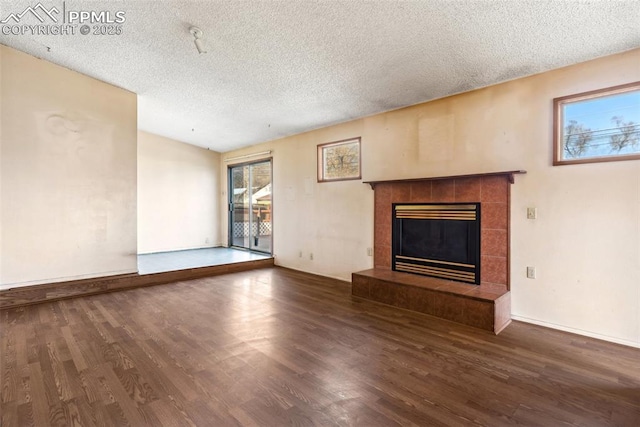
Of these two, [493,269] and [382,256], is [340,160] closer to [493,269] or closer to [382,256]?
[382,256]

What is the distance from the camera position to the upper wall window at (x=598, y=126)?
106 inches

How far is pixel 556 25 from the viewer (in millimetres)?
2432

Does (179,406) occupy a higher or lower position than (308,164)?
lower

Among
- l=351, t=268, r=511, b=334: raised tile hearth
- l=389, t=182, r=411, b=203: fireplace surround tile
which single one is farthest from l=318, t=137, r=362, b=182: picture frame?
l=351, t=268, r=511, b=334: raised tile hearth

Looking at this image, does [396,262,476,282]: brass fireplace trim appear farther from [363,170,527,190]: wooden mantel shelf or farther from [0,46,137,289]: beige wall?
[0,46,137,289]: beige wall

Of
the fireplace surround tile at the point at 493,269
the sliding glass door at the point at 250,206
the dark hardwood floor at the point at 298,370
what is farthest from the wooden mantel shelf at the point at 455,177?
the sliding glass door at the point at 250,206

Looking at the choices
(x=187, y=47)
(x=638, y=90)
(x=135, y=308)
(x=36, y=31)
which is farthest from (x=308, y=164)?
(x=638, y=90)

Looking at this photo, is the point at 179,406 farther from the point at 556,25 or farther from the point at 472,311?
the point at 556,25

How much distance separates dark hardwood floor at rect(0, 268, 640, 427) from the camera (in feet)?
5.87

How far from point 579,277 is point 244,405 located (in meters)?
3.16

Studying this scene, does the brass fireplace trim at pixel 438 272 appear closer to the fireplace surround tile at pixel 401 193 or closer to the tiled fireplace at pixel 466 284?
the tiled fireplace at pixel 466 284

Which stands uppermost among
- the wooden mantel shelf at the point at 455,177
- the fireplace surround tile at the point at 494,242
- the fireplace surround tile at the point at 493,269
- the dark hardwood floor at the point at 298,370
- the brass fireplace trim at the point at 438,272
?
the wooden mantel shelf at the point at 455,177

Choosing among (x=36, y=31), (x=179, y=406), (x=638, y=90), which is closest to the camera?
(x=179, y=406)

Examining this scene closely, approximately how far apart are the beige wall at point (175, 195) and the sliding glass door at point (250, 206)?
50 cm
